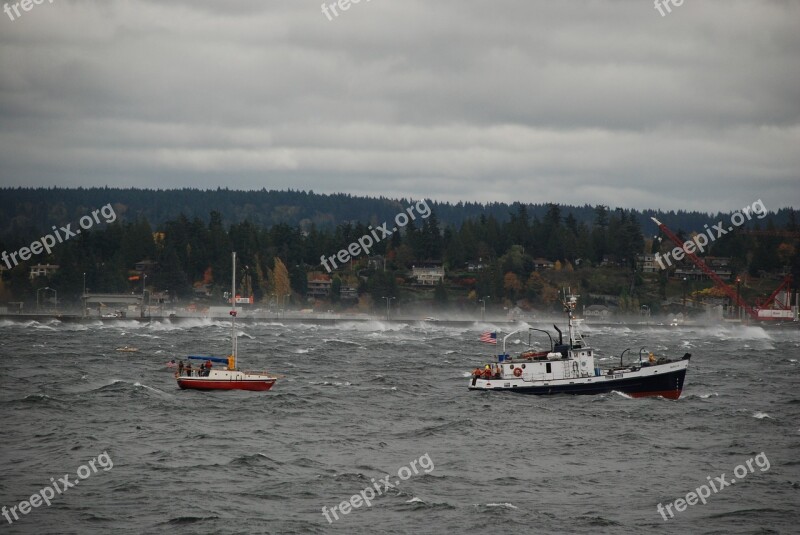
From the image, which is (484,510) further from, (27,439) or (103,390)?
(103,390)

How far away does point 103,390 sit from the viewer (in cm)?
8269

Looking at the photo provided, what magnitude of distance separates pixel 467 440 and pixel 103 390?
3532cm

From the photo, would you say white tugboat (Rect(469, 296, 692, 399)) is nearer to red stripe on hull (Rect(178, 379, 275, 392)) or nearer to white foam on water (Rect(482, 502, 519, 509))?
red stripe on hull (Rect(178, 379, 275, 392))

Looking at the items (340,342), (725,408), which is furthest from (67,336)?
(725,408)

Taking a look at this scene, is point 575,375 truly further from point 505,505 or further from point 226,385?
point 505,505
